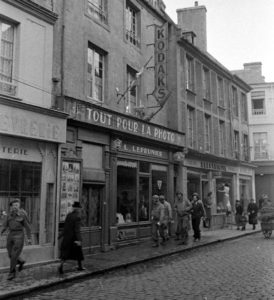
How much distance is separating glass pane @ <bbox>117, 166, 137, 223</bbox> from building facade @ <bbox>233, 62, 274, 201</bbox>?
22312mm

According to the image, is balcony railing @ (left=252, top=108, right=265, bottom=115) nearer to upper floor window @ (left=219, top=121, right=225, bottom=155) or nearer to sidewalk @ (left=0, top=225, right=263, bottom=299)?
upper floor window @ (left=219, top=121, right=225, bottom=155)

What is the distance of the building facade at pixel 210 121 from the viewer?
858 inches

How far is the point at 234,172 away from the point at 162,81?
1235 cm

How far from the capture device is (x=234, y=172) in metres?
28.2

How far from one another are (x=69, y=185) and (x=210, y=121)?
1433 centimetres

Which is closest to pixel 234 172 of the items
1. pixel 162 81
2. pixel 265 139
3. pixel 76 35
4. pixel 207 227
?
pixel 207 227

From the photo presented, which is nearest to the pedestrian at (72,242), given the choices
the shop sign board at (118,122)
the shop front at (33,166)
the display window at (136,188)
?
the shop front at (33,166)

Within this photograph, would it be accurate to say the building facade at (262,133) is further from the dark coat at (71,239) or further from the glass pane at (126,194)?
the dark coat at (71,239)

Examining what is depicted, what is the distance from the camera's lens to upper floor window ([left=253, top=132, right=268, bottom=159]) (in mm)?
36375

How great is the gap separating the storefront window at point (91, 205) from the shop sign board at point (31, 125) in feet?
7.44

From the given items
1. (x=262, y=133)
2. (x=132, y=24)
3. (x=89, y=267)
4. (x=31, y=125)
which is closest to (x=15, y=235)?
(x=89, y=267)

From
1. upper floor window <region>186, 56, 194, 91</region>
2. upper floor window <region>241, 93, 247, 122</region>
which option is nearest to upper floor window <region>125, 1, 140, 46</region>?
upper floor window <region>186, 56, 194, 91</region>

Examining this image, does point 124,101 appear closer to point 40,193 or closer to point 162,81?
point 162,81

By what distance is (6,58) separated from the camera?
11.0 metres
